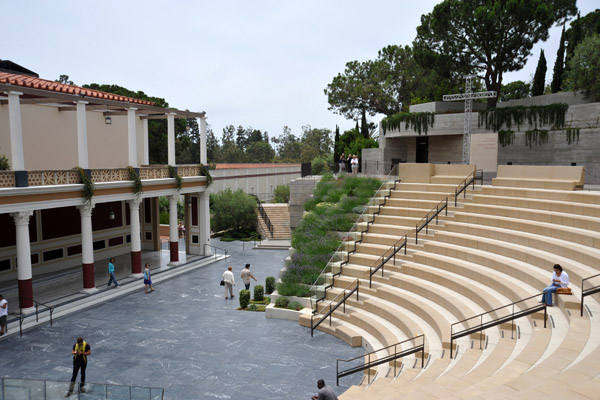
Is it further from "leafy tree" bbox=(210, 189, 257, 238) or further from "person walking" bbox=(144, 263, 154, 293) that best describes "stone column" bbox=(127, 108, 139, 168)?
"leafy tree" bbox=(210, 189, 257, 238)

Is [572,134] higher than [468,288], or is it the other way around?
[572,134]

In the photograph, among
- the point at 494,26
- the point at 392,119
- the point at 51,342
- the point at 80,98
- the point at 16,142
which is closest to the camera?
the point at 51,342

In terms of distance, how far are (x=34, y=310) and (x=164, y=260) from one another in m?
9.56

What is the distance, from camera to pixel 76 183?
19.3 meters

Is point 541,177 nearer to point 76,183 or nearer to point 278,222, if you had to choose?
point 76,183

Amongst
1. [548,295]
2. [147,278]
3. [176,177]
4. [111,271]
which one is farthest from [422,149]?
[548,295]

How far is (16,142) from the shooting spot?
16734mm

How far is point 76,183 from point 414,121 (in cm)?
2534

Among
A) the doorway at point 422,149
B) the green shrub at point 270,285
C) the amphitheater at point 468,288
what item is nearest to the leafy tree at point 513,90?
the doorway at point 422,149

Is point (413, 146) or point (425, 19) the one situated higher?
point (425, 19)

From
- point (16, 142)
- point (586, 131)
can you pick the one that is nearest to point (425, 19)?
point (586, 131)

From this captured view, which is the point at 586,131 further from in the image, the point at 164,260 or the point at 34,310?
the point at 34,310

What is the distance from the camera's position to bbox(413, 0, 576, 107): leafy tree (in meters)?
34.2

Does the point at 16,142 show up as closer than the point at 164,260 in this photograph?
Yes
